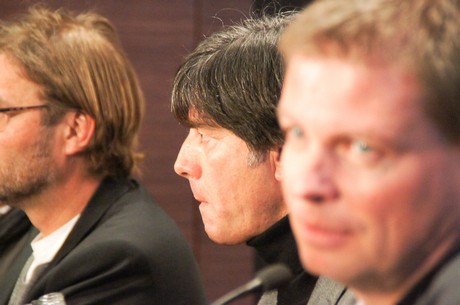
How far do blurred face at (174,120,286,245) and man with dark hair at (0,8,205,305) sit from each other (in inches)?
19.4

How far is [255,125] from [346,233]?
31.6 inches

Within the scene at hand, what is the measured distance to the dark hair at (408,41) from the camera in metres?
0.81

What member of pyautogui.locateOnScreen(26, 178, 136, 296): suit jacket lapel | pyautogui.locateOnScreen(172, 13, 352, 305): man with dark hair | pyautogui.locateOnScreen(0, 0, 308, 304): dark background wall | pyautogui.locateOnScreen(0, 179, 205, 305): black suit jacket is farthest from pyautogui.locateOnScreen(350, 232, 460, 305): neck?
pyautogui.locateOnScreen(0, 0, 308, 304): dark background wall

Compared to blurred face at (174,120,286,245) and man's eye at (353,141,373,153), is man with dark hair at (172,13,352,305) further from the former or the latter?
man's eye at (353,141,373,153)

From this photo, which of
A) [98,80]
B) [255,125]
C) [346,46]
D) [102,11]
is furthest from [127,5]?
[346,46]

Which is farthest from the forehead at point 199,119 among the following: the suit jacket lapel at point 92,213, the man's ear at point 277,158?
the suit jacket lapel at point 92,213

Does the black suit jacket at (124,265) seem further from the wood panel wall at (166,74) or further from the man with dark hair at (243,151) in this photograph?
the wood panel wall at (166,74)

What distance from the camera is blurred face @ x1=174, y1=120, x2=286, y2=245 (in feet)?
5.35

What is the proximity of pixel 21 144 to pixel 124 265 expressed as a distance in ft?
1.58

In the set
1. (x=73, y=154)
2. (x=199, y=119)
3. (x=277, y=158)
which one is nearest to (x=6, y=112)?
(x=73, y=154)

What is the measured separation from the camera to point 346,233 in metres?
0.83

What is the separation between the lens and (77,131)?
2.37m

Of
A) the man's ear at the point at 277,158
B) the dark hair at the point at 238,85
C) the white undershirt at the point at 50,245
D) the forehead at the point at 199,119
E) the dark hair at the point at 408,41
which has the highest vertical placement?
the dark hair at the point at 408,41

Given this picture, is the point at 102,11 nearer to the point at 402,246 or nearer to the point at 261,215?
the point at 261,215
